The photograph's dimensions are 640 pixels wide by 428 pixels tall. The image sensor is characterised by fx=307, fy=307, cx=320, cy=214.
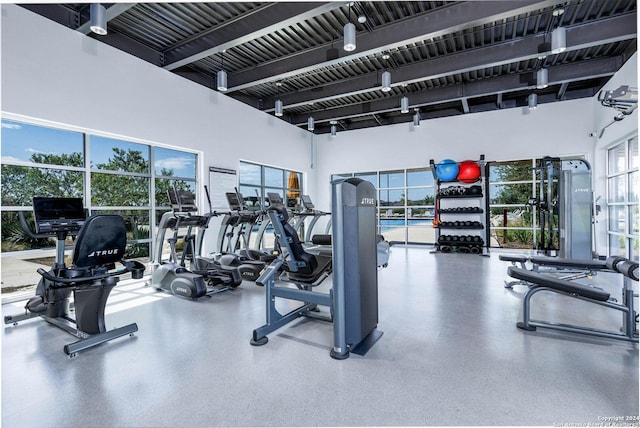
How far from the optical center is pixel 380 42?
5.12 m

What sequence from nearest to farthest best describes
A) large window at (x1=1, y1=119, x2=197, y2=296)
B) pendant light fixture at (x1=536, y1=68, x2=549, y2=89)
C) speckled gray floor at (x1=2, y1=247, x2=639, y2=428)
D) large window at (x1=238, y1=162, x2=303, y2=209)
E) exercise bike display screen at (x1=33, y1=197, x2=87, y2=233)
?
speckled gray floor at (x1=2, y1=247, x2=639, y2=428), exercise bike display screen at (x1=33, y1=197, x2=87, y2=233), large window at (x1=1, y1=119, x2=197, y2=296), pendant light fixture at (x1=536, y1=68, x2=549, y2=89), large window at (x1=238, y1=162, x2=303, y2=209)

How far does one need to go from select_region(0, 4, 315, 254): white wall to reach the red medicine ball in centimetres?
562

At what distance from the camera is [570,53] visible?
6047 millimetres

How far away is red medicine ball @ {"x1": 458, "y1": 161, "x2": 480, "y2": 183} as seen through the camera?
8070 mm

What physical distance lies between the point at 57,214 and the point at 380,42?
16.6 ft

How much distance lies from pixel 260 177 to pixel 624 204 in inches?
318

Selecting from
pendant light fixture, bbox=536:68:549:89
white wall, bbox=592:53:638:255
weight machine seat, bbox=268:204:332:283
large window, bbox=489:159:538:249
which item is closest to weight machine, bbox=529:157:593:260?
white wall, bbox=592:53:638:255

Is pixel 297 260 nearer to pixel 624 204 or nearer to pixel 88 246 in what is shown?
pixel 88 246

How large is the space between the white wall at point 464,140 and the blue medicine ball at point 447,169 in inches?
27.7

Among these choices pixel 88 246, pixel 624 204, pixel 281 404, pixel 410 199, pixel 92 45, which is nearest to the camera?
pixel 281 404

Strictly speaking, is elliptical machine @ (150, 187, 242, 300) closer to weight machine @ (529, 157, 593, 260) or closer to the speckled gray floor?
the speckled gray floor

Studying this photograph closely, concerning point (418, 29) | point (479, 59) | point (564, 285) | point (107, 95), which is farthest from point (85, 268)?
point (479, 59)

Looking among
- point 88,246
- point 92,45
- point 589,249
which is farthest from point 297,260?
point 589,249

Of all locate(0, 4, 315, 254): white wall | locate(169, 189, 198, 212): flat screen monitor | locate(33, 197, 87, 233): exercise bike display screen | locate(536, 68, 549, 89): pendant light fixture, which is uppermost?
locate(536, 68, 549, 89): pendant light fixture
